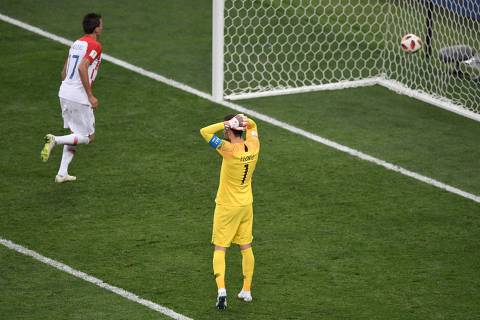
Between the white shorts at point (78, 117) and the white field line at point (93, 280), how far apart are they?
179 cm

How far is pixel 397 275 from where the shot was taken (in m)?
11.5

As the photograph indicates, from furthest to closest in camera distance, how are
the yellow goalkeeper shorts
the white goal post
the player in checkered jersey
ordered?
the white goal post < the player in checkered jersey < the yellow goalkeeper shorts

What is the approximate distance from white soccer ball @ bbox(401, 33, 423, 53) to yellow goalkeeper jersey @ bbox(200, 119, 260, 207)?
5829 millimetres

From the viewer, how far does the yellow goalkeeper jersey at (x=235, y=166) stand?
1058 centimetres

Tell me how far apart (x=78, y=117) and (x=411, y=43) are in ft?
16.8

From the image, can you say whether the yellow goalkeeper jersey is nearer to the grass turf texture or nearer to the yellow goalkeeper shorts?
the yellow goalkeeper shorts

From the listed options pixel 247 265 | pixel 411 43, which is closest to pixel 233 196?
pixel 247 265

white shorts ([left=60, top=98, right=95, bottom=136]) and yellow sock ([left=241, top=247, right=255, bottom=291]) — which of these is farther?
white shorts ([left=60, top=98, right=95, bottom=136])

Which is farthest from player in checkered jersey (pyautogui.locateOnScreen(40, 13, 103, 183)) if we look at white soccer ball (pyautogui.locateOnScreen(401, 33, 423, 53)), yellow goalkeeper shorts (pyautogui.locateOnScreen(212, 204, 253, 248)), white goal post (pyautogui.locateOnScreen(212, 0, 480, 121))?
white soccer ball (pyautogui.locateOnScreen(401, 33, 423, 53))

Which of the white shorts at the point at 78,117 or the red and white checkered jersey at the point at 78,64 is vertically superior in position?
the red and white checkered jersey at the point at 78,64

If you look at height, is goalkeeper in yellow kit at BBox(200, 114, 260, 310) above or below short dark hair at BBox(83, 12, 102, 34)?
below

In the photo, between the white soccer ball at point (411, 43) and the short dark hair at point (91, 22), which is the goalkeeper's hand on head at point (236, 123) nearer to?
the short dark hair at point (91, 22)

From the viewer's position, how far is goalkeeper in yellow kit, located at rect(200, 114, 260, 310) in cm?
1059

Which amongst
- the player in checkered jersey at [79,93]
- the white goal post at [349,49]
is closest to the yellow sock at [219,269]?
the player in checkered jersey at [79,93]
